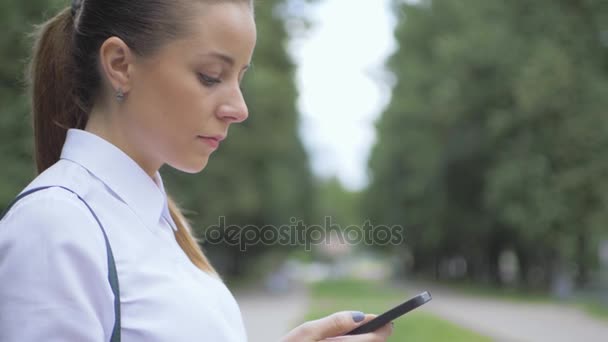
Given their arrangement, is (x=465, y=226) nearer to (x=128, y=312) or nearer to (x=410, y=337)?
(x=410, y=337)

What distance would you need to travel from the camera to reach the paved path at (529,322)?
12735mm

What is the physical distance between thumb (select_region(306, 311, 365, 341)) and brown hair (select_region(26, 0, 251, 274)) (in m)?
0.30

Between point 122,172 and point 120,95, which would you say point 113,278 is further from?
point 120,95

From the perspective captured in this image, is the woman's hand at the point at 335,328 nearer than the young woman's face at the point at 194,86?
No

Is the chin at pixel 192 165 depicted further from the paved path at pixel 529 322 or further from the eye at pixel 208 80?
the paved path at pixel 529 322

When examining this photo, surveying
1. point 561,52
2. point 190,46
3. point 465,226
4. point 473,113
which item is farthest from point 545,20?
point 190,46

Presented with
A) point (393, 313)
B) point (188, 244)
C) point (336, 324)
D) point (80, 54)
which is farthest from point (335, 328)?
point (80, 54)

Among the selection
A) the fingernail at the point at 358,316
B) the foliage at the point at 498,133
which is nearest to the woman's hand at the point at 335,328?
the fingernail at the point at 358,316

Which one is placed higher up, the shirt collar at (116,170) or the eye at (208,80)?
the eye at (208,80)

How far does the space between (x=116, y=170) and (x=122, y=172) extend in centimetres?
1

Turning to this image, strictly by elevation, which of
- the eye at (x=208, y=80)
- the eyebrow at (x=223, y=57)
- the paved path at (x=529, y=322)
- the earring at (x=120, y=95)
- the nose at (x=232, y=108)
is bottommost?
the paved path at (x=529, y=322)

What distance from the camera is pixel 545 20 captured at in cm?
1966

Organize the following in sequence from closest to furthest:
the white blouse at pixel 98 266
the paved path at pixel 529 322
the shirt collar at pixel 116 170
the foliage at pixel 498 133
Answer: the white blouse at pixel 98 266
the shirt collar at pixel 116 170
the paved path at pixel 529 322
the foliage at pixel 498 133

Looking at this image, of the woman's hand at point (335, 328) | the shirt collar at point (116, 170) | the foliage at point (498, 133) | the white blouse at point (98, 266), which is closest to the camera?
the white blouse at point (98, 266)
